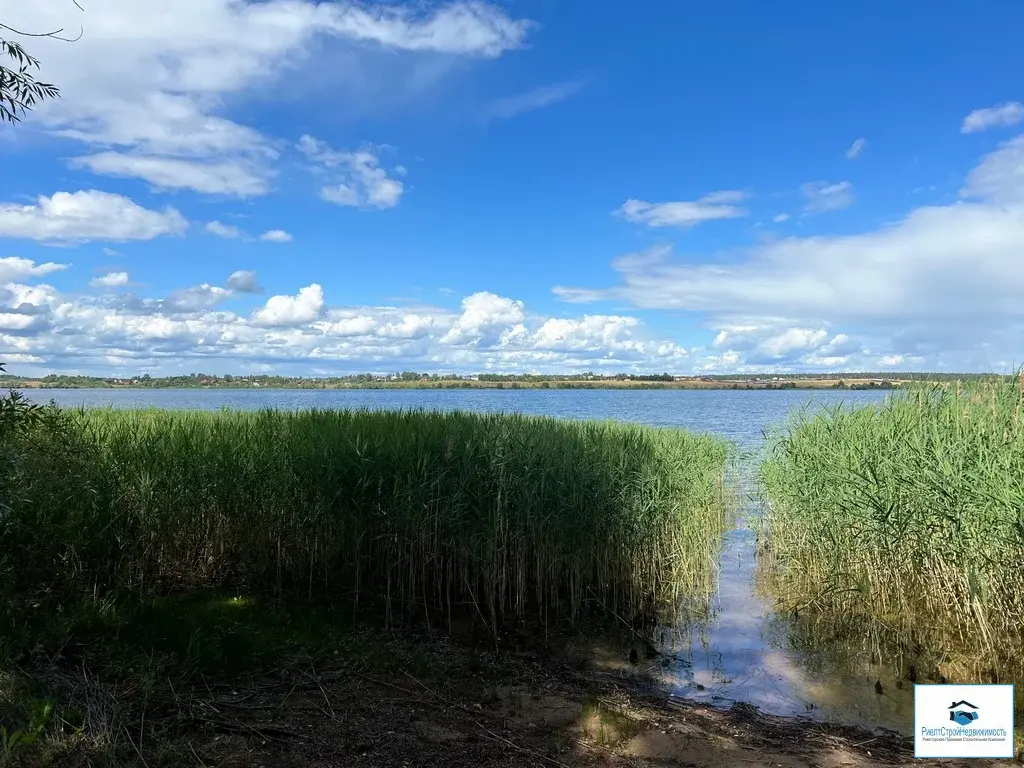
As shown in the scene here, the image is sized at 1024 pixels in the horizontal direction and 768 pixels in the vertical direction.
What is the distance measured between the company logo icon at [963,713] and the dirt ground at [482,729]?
397 mm

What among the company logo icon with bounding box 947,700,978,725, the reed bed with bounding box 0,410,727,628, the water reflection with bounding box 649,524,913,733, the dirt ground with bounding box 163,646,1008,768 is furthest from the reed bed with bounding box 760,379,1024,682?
the reed bed with bounding box 0,410,727,628

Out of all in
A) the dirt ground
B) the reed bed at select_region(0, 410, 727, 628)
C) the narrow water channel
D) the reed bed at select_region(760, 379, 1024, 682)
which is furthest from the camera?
the reed bed at select_region(0, 410, 727, 628)

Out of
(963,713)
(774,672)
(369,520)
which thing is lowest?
(774,672)

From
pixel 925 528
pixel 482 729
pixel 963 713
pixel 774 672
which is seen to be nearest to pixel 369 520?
pixel 482 729

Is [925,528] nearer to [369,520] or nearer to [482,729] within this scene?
[482,729]

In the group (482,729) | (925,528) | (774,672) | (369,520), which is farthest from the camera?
(369,520)

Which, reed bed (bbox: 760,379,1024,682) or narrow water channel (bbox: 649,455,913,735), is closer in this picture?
narrow water channel (bbox: 649,455,913,735)

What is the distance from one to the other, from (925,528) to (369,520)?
6.06 m

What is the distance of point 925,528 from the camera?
6.78 metres

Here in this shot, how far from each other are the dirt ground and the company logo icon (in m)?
0.40

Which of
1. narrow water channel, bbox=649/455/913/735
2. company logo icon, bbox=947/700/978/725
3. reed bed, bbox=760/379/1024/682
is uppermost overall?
reed bed, bbox=760/379/1024/682

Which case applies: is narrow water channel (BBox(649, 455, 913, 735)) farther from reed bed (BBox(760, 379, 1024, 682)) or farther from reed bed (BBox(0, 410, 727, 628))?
reed bed (BBox(0, 410, 727, 628))

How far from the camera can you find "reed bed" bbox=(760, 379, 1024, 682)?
19.8 feet

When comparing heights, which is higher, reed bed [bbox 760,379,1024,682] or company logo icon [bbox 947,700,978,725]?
reed bed [bbox 760,379,1024,682]
